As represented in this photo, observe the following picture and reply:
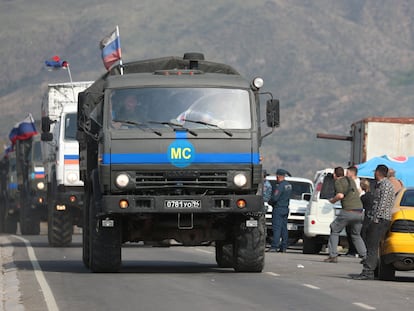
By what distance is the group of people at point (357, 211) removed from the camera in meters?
22.2

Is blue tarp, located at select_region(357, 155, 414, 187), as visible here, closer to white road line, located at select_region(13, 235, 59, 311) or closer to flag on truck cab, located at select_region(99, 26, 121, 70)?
flag on truck cab, located at select_region(99, 26, 121, 70)

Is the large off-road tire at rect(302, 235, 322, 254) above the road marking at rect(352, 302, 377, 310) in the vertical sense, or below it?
above

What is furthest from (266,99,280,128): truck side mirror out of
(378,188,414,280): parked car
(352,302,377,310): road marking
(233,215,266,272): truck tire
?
(352,302,377,310): road marking

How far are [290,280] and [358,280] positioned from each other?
1096 mm

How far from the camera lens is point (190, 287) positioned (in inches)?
787

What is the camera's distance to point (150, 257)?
28.8 meters

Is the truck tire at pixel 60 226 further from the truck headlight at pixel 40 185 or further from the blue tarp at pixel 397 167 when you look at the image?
the truck headlight at pixel 40 185

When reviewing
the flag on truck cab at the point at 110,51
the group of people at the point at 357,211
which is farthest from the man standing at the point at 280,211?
the flag on truck cab at the point at 110,51

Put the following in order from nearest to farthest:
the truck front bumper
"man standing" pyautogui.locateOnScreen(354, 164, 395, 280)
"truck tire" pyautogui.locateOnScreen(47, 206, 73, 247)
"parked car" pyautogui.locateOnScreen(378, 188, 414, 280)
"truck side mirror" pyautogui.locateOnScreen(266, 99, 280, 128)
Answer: "parked car" pyautogui.locateOnScreen(378, 188, 414, 280)
the truck front bumper
"man standing" pyautogui.locateOnScreen(354, 164, 395, 280)
"truck side mirror" pyautogui.locateOnScreen(266, 99, 280, 128)
"truck tire" pyautogui.locateOnScreen(47, 206, 73, 247)

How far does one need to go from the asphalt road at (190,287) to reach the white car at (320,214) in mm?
3822

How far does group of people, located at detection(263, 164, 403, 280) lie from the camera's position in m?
22.2

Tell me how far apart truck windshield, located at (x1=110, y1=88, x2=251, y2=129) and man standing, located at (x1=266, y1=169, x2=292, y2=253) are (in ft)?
35.3

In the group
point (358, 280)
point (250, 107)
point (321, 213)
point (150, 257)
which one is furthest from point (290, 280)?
point (321, 213)

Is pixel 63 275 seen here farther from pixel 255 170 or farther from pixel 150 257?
pixel 150 257
